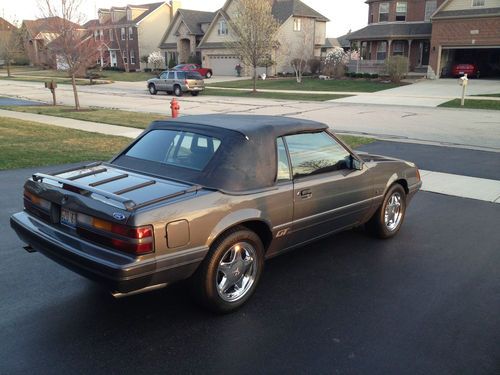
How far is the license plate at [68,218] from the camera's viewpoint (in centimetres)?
369

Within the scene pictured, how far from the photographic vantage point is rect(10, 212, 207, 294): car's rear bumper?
3.28 metres

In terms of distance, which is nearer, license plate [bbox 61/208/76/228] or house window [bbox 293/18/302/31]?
license plate [bbox 61/208/76/228]

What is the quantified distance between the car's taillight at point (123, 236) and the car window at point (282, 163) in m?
1.41

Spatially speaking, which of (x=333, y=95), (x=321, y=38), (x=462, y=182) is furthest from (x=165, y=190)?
(x=321, y=38)

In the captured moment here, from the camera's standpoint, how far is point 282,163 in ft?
14.2

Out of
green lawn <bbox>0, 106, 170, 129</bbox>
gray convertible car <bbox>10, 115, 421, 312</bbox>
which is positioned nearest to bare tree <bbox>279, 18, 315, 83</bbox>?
green lawn <bbox>0, 106, 170, 129</bbox>

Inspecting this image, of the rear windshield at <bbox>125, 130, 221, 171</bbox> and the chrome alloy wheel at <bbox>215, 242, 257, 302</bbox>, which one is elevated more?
the rear windshield at <bbox>125, 130, 221, 171</bbox>

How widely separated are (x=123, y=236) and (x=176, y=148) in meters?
1.33

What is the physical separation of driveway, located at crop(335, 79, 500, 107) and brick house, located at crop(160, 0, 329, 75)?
15960 millimetres

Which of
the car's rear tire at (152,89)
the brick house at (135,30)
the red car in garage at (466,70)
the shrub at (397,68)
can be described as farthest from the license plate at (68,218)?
the brick house at (135,30)

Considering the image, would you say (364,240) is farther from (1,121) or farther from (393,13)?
(393,13)

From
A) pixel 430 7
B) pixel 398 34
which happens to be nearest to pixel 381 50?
pixel 398 34

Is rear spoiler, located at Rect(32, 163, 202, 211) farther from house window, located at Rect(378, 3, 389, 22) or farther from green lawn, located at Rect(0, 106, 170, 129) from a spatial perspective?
house window, located at Rect(378, 3, 389, 22)

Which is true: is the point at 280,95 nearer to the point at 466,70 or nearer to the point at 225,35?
the point at 466,70
